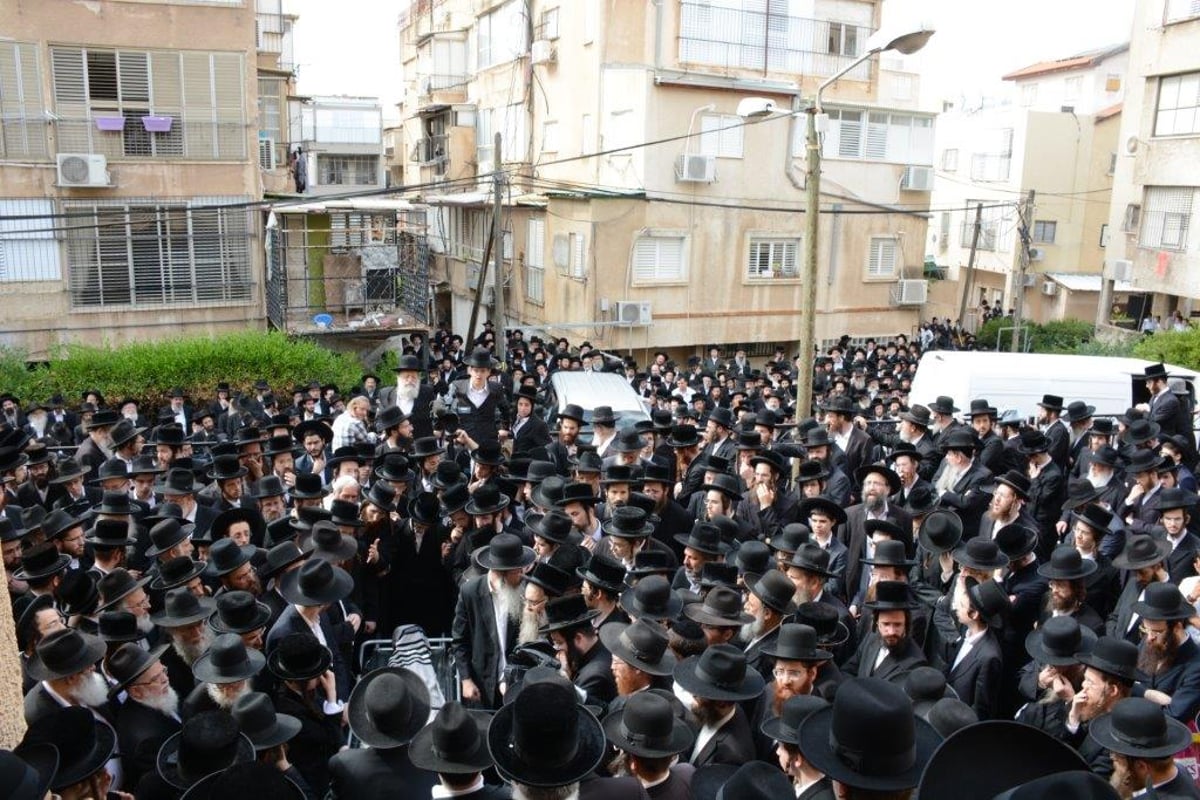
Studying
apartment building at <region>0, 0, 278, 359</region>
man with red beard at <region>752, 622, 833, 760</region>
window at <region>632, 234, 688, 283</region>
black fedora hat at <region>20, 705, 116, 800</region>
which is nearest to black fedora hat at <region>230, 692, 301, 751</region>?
black fedora hat at <region>20, 705, 116, 800</region>

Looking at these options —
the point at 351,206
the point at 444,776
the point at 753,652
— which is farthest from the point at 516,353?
the point at 444,776

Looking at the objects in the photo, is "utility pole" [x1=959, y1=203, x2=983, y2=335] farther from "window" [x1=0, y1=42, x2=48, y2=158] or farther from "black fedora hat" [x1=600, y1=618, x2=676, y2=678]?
"black fedora hat" [x1=600, y1=618, x2=676, y2=678]

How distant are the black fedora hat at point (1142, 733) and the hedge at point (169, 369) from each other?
15473 millimetres

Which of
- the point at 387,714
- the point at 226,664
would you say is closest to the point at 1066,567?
the point at 387,714

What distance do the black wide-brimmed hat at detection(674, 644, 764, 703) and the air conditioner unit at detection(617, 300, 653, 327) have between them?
68.0 ft

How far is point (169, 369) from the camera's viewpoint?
16906mm

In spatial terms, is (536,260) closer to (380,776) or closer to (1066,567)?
(1066,567)

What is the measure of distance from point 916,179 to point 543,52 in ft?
38.4

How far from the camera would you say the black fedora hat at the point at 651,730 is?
3.79 m

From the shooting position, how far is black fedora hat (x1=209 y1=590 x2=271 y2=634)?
498 cm

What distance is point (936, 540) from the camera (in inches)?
269

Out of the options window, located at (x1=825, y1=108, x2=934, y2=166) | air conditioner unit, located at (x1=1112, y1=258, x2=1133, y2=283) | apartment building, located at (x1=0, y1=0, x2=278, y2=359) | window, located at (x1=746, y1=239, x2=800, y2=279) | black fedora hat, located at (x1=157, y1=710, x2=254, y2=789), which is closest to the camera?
black fedora hat, located at (x1=157, y1=710, x2=254, y2=789)

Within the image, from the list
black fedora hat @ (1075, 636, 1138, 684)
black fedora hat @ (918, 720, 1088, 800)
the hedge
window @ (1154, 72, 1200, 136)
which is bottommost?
the hedge

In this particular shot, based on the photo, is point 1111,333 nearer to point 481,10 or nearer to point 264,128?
point 481,10
